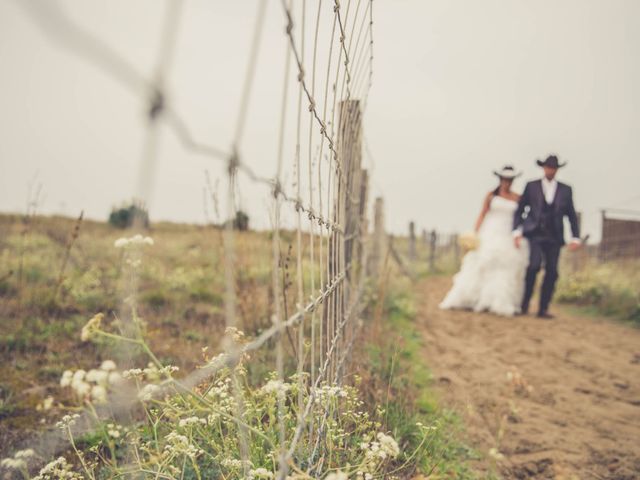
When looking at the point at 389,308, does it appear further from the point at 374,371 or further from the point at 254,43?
the point at 254,43

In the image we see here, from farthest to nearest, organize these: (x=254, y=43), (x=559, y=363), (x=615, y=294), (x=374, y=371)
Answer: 1. (x=615, y=294)
2. (x=559, y=363)
3. (x=374, y=371)
4. (x=254, y=43)

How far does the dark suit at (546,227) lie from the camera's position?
19.7 feet

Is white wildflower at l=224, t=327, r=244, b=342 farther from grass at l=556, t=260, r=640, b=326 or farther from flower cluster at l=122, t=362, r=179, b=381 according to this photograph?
grass at l=556, t=260, r=640, b=326

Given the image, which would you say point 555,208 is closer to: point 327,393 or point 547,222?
point 547,222

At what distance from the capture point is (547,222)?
19.7 ft

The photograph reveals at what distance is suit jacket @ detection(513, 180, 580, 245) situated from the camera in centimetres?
598

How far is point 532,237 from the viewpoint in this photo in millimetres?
6176

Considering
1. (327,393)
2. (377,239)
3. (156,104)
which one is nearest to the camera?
(156,104)

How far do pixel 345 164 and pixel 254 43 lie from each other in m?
2.06

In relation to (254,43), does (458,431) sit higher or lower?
lower

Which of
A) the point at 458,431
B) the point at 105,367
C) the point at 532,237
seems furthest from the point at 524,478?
the point at 532,237

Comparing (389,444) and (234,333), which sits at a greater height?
(234,333)

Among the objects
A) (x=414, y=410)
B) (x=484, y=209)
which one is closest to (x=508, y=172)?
(x=484, y=209)

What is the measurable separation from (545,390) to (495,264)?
3.20m
